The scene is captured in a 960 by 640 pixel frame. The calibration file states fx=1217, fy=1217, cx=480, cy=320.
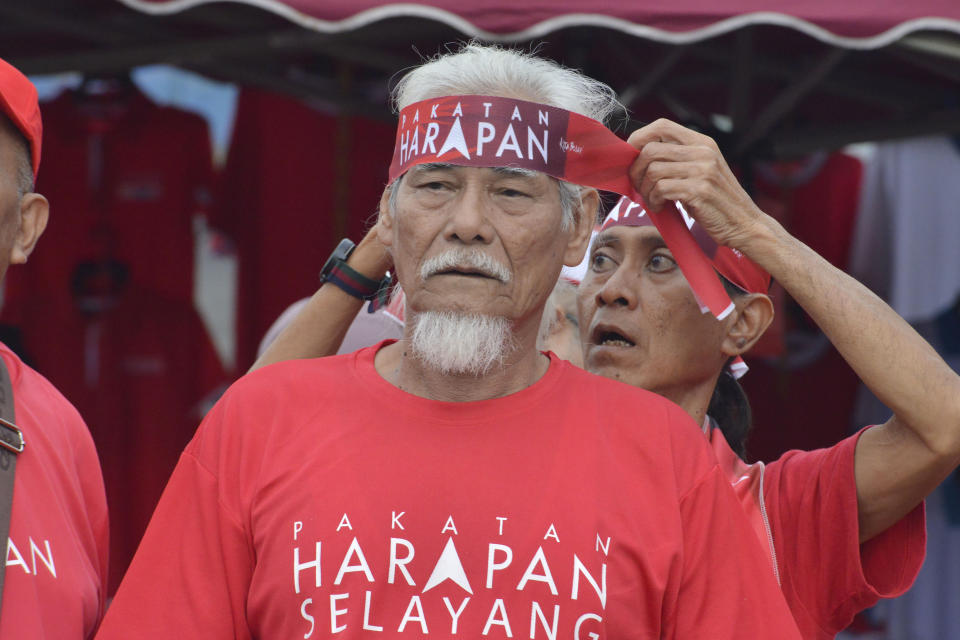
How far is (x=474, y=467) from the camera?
1999 mm

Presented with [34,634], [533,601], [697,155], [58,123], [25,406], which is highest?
[58,123]

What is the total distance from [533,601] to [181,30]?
3.98 m

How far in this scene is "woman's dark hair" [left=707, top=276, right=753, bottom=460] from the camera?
301 centimetres

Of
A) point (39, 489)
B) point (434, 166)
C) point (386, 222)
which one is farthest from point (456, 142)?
point (39, 489)

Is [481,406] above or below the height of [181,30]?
below

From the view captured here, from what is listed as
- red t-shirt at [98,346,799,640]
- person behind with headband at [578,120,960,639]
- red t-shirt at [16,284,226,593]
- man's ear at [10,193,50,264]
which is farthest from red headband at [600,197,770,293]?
red t-shirt at [16,284,226,593]

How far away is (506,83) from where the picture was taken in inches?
87.7

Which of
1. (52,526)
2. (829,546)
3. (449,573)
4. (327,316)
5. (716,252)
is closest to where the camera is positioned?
(449,573)

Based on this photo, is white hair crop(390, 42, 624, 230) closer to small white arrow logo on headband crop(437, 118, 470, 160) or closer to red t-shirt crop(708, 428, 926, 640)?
Result: small white arrow logo on headband crop(437, 118, 470, 160)

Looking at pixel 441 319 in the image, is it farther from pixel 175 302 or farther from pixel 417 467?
pixel 175 302

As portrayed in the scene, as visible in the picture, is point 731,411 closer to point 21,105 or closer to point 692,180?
point 692,180

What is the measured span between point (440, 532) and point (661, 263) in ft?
3.61

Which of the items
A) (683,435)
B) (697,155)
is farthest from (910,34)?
(683,435)

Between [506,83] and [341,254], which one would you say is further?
[341,254]
